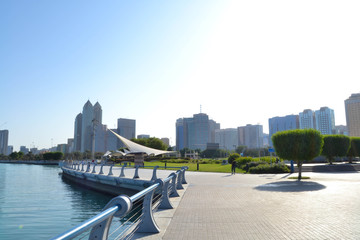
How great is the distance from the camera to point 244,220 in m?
6.58

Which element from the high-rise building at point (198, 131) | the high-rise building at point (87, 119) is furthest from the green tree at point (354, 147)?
the high-rise building at point (198, 131)

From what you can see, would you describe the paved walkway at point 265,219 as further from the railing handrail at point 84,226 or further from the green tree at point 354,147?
the green tree at point 354,147

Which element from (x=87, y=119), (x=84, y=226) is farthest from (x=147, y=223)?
(x=87, y=119)

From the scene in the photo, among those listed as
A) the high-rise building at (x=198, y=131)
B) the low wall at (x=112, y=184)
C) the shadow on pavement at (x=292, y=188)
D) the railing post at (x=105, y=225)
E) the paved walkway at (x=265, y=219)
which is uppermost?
the high-rise building at (x=198, y=131)

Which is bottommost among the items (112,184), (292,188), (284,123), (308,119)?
(112,184)

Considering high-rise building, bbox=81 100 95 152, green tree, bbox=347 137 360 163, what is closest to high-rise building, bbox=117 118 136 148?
high-rise building, bbox=81 100 95 152

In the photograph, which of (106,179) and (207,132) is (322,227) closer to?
(106,179)

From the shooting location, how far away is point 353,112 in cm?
11575

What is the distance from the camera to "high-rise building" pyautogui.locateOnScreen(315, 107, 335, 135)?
14600cm

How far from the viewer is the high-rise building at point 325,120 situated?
479 feet

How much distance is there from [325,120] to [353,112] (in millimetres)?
31305

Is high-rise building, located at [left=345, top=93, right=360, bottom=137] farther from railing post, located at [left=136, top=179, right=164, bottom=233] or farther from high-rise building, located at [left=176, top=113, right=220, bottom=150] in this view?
railing post, located at [left=136, top=179, right=164, bottom=233]

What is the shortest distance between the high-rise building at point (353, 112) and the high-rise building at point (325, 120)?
24.9 meters

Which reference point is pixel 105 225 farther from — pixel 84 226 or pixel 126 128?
pixel 126 128
